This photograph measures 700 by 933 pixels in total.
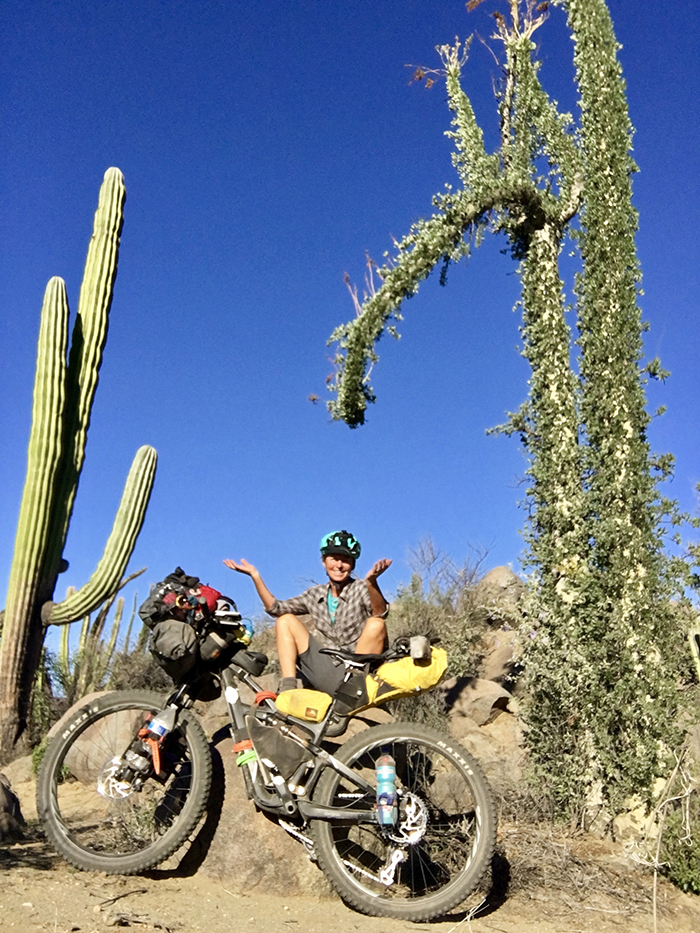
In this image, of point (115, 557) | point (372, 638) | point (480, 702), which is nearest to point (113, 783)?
point (372, 638)

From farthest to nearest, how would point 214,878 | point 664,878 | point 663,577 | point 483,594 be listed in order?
point 483,594 → point 663,577 → point 664,878 → point 214,878

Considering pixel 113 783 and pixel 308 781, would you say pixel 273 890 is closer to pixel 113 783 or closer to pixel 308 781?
pixel 308 781

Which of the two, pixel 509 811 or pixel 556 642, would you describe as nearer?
pixel 509 811

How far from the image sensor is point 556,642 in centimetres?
586

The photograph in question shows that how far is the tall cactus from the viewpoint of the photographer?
30.9 ft

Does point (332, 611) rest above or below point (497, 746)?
above

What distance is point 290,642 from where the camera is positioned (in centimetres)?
449

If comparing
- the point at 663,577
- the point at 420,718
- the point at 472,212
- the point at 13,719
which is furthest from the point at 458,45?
the point at 13,719

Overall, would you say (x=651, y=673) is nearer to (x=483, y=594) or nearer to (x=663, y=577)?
(x=663, y=577)

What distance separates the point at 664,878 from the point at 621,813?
1.86 feet

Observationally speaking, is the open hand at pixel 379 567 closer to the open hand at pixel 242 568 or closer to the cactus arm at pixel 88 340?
Result: the open hand at pixel 242 568

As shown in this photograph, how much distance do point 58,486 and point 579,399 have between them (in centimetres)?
663

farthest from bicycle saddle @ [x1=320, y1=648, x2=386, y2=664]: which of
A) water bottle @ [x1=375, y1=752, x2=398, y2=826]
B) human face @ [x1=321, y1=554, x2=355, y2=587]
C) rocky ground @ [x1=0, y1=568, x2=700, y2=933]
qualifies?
human face @ [x1=321, y1=554, x2=355, y2=587]

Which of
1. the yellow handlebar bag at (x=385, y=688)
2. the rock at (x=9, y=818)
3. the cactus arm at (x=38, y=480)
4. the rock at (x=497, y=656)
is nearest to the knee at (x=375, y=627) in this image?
the yellow handlebar bag at (x=385, y=688)
